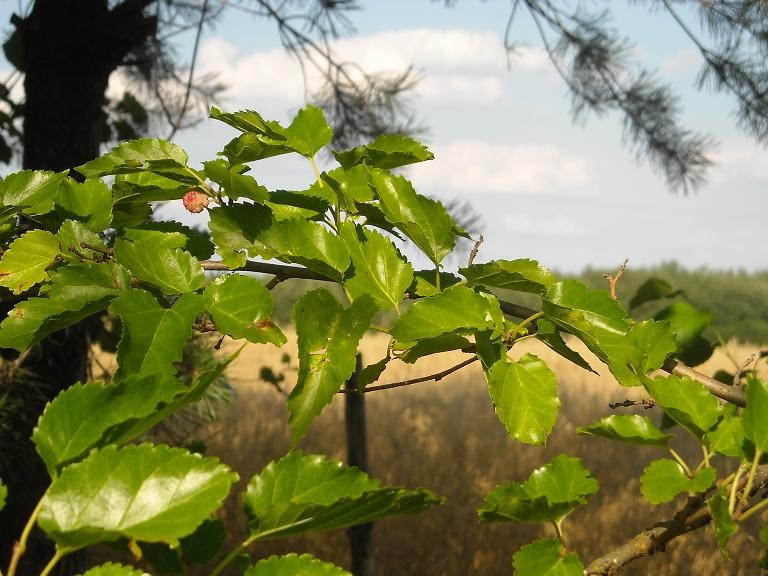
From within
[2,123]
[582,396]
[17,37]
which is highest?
[17,37]

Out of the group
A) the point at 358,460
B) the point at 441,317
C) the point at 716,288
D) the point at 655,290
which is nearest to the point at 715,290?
Answer: the point at 716,288

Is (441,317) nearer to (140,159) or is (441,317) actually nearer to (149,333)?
(149,333)

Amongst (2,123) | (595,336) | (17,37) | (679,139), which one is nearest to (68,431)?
(595,336)

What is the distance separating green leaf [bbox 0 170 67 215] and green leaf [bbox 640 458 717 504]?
1.57 ft

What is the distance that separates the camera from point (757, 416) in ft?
1.66

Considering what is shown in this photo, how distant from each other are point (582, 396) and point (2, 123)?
4.22 metres

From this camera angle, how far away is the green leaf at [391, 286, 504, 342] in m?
0.54

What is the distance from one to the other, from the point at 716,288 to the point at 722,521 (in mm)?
14653

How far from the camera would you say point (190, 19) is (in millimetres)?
3270

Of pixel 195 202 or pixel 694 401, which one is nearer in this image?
pixel 694 401

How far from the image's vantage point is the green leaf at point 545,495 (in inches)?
20.1

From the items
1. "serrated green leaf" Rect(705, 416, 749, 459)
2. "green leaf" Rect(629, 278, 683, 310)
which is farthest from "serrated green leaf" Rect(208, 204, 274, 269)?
"green leaf" Rect(629, 278, 683, 310)

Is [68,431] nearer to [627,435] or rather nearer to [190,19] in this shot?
[627,435]

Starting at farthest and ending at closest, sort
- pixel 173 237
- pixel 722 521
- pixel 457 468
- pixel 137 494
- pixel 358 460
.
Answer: pixel 457 468
pixel 358 460
pixel 173 237
pixel 722 521
pixel 137 494
